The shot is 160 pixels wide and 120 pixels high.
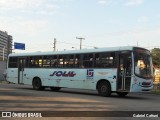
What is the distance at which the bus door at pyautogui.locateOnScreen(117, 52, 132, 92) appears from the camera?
72.6ft

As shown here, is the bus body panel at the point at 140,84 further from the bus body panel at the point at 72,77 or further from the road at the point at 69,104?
the bus body panel at the point at 72,77

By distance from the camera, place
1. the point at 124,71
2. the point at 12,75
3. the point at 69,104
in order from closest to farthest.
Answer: the point at 69,104
the point at 124,71
the point at 12,75

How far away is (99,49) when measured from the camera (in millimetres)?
24062

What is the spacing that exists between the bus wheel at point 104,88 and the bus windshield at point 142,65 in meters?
2.13

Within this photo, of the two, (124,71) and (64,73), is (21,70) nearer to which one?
(64,73)

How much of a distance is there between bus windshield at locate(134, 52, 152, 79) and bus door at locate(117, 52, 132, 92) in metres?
0.41

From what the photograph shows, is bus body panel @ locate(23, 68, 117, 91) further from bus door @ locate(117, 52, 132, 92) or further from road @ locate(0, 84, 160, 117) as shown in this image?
road @ locate(0, 84, 160, 117)

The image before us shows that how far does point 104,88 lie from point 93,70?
1442 millimetres

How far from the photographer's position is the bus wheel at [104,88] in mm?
23047

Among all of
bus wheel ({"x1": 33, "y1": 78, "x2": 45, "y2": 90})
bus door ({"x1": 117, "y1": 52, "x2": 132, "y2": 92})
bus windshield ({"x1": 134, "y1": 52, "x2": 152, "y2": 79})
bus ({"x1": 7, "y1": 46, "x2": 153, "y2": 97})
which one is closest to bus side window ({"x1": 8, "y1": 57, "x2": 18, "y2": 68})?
bus ({"x1": 7, "y1": 46, "x2": 153, "y2": 97})

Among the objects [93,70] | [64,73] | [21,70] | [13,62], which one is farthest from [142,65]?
[13,62]

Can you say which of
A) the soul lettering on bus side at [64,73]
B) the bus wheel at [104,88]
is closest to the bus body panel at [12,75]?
the soul lettering on bus side at [64,73]

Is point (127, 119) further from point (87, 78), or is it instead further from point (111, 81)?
point (87, 78)

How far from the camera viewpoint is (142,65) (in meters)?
22.6
